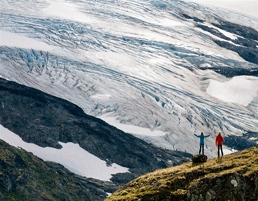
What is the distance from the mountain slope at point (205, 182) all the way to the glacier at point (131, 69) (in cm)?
9493

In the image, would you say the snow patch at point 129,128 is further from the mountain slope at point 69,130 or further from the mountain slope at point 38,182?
the mountain slope at point 38,182

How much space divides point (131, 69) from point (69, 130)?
3095cm

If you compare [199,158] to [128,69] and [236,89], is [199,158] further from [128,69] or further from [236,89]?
[236,89]

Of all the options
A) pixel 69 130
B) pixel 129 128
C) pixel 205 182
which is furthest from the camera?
pixel 129 128

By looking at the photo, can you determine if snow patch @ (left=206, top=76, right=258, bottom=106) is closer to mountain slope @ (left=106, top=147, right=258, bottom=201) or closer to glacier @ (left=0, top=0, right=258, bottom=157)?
glacier @ (left=0, top=0, right=258, bottom=157)

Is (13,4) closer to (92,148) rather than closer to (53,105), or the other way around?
(53,105)

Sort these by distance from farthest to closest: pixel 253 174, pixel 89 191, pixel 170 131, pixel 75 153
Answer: pixel 170 131 → pixel 75 153 → pixel 89 191 → pixel 253 174

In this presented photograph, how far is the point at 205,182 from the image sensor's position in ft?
58.8

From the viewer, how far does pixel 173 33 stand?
190 metres

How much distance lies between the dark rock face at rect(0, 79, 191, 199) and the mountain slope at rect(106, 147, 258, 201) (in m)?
88.1

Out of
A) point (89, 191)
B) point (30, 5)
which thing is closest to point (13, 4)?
point (30, 5)

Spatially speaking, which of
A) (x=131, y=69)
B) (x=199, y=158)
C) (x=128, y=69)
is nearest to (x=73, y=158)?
(x=128, y=69)

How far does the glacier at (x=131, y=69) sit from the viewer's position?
122 meters

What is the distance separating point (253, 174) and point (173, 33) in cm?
17476
